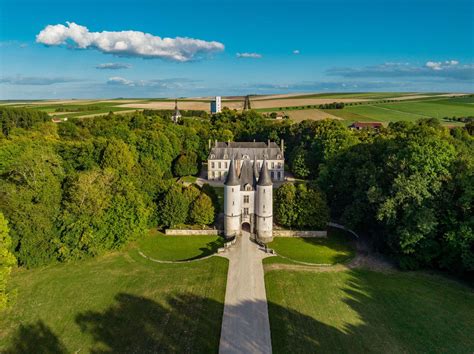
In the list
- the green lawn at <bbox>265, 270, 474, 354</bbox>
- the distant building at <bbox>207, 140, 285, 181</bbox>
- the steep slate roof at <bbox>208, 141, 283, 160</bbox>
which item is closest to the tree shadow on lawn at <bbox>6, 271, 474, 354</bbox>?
the green lawn at <bbox>265, 270, 474, 354</bbox>

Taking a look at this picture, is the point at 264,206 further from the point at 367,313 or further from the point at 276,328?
the point at 276,328

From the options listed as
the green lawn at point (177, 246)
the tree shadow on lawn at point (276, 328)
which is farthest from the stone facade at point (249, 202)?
the tree shadow on lawn at point (276, 328)

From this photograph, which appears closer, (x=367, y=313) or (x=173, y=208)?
(x=367, y=313)

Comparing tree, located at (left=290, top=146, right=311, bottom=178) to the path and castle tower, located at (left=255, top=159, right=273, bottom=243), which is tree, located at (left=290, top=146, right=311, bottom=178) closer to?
castle tower, located at (left=255, top=159, right=273, bottom=243)

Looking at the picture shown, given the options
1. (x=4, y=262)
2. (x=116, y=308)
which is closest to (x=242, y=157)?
(x=116, y=308)

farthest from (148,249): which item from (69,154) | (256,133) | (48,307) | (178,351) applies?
(256,133)
